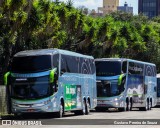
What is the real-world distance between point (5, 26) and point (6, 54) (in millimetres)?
2462

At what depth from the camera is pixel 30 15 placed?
123ft

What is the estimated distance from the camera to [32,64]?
27.8 m

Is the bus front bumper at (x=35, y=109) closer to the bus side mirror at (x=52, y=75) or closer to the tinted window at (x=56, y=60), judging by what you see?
the bus side mirror at (x=52, y=75)

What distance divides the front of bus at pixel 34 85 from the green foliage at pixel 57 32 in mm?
6081

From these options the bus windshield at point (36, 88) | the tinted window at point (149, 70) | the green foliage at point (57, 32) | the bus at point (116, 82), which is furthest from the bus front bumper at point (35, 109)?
the tinted window at point (149, 70)

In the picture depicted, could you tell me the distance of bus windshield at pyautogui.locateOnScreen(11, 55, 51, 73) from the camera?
27.7 m

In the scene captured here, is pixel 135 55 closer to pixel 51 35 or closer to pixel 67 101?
pixel 51 35

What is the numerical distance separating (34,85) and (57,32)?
621 inches

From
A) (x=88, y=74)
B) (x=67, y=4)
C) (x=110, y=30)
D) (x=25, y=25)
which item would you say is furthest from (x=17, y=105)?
(x=110, y=30)

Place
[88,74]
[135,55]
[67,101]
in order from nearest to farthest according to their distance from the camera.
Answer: [67,101] → [88,74] → [135,55]

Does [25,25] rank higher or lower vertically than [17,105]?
higher

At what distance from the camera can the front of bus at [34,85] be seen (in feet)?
90.7

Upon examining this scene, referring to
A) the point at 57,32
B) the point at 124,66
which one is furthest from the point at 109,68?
the point at 57,32

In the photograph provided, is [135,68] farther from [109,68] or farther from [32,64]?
[32,64]
